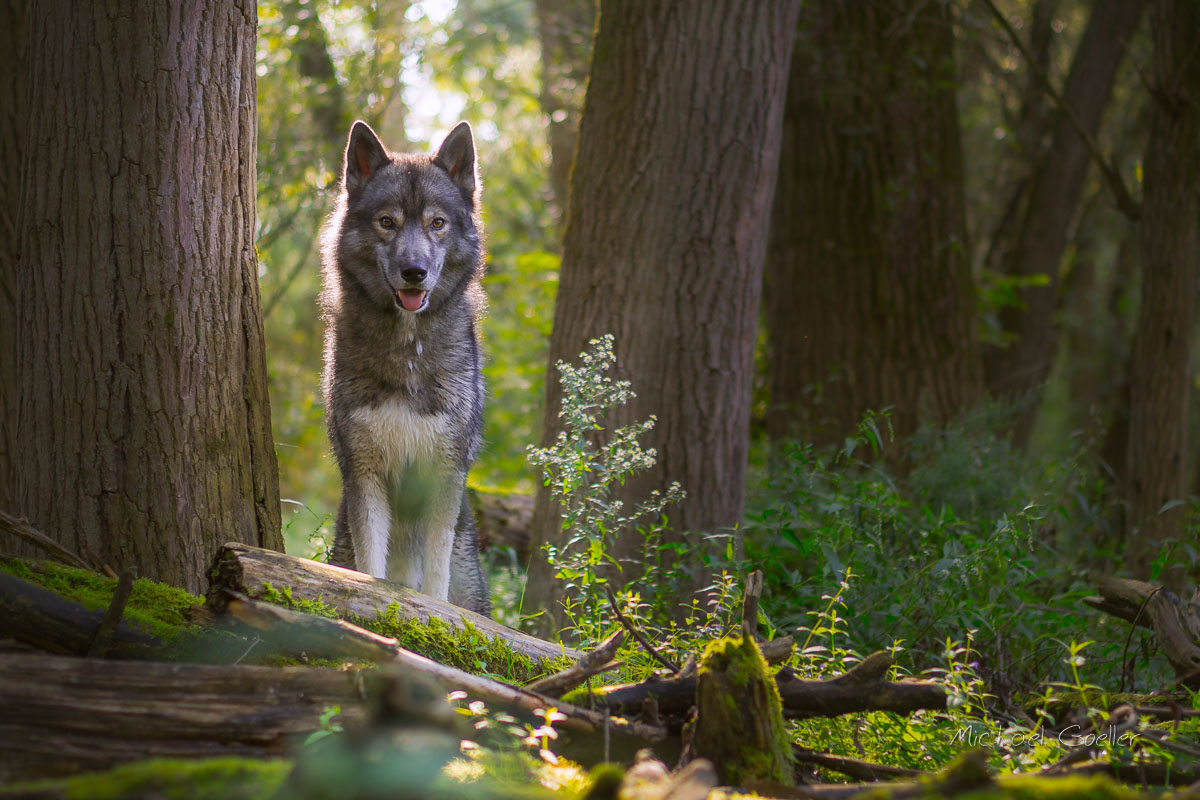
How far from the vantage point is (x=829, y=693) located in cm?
302

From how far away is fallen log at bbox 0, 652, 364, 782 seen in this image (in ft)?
7.62

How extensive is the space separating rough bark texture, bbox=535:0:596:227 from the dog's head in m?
4.93

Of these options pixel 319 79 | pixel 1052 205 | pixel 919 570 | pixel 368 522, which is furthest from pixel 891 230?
pixel 319 79

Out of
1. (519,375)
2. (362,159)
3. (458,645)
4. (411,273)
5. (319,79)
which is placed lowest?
(458,645)

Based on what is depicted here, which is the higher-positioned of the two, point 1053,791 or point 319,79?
point 319,79

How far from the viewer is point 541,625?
5.18m

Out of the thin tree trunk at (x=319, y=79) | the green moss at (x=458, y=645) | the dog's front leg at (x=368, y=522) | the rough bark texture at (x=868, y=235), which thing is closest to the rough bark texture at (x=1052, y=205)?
the rough bark texture at (x=868, y=235)

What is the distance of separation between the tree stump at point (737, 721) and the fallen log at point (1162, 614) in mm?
2149

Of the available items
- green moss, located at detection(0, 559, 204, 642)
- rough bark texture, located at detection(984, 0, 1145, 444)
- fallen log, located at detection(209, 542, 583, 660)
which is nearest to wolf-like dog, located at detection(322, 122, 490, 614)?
fallen log, located at detection(209, 542, 583, 660)

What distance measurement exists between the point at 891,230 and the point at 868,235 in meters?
0.18

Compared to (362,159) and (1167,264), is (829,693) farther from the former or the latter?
(1167,264)

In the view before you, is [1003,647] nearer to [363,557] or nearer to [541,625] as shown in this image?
[541,625]

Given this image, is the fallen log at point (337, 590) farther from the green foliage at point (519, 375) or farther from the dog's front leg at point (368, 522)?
the green foliage at point (519, 375)

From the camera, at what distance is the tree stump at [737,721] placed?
8.84 ft
